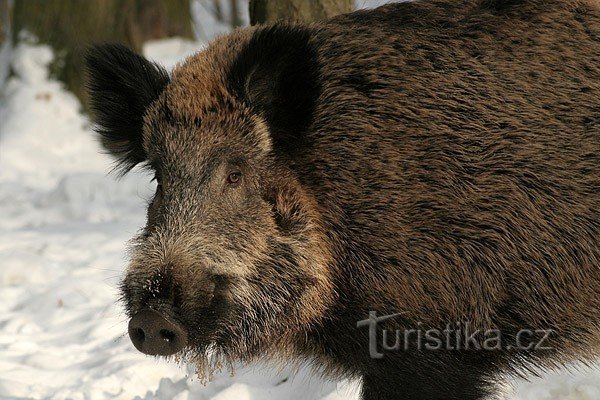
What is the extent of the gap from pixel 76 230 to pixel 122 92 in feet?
13.7

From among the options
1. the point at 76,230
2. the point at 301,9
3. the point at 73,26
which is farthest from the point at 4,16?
the point at 301,9

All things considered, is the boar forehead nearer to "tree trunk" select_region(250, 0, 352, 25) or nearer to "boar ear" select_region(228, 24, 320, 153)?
"boar ear" select_region(228, 24, 320, 153)

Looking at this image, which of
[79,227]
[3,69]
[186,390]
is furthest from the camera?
[3,69]

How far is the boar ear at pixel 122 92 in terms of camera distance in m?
3.96

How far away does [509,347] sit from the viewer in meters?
3.79

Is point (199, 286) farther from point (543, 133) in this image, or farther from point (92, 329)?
point (92, 329)

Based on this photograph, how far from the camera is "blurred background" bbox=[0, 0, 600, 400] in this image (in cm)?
480

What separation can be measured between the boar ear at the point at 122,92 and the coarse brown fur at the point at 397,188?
16 cm

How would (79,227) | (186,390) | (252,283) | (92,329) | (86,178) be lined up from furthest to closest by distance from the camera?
1. (86,178)
2. (79,227)
3. (92,329)
4. (186,390)
5. (252,283)

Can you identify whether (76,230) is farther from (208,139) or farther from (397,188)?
(397,188)

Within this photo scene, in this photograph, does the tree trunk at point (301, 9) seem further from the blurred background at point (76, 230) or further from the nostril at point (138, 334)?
the nostril at point (138, 334)

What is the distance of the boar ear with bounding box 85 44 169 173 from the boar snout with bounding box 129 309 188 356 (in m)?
0.99

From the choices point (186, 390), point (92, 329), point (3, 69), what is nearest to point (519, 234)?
point (186, 390)

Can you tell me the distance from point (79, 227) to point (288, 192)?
485 cm
